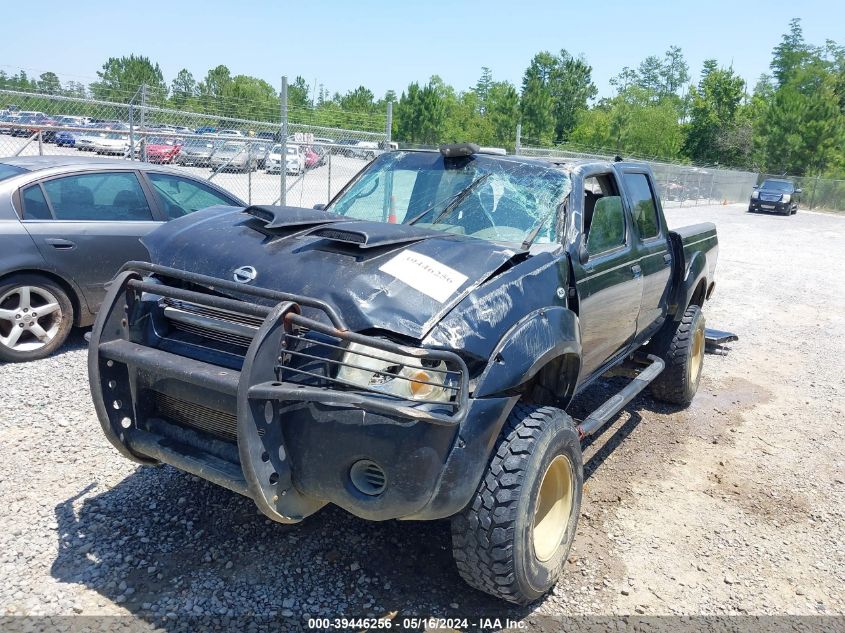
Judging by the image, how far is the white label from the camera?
2.83 meters

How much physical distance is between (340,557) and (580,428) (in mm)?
1364

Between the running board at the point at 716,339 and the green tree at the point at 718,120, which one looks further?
the green tree at the point at 718,120

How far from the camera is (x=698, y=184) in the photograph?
35406 millimetres

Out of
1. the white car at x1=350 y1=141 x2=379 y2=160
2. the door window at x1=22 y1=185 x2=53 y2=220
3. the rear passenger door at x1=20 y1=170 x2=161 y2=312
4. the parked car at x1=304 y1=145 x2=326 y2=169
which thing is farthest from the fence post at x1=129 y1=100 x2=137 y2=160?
the door window at x1=22 y1=185 x2=53 y2=220

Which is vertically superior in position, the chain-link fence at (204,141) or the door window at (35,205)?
the chain-link fence at (204,141)

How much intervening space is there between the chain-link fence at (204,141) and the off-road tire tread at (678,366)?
20.4 ft

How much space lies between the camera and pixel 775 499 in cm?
437

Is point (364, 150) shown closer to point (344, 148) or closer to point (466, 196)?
point (344, 148)

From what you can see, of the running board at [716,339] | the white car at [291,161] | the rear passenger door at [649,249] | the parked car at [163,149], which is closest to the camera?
the rear passenger door at [649,249]

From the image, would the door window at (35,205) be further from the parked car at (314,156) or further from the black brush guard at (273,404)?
the parked car at (314,156)

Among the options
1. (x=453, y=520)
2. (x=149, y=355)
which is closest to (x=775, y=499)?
(x=453, y=520)

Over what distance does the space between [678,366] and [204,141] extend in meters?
9.67

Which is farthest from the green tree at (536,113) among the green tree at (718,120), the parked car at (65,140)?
the parked car at (65,140)

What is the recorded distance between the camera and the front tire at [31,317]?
5504 millimetres
